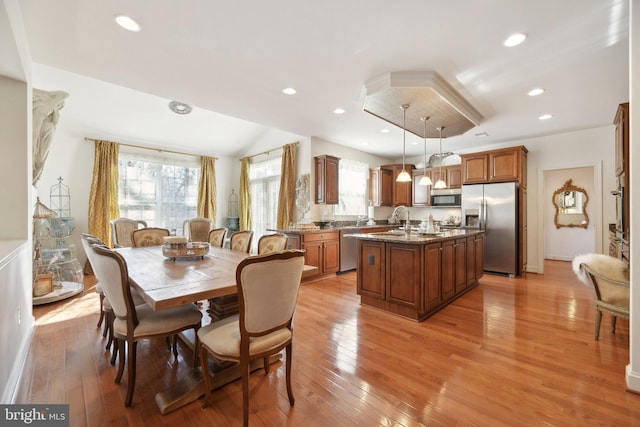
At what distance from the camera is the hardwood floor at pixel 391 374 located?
5.18 feet

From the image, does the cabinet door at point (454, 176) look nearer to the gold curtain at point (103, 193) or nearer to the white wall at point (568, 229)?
the white wall at point (568, 229)

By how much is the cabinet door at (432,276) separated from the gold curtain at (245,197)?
5.25 m

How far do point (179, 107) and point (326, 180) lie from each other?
10.5 ft

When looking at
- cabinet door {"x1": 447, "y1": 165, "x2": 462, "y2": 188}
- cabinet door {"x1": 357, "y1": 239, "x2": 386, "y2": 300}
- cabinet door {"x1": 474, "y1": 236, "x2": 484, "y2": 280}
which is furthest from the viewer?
cabinet door {"x1": 447, "y1": 165, "x2": 462, "y2": 188}

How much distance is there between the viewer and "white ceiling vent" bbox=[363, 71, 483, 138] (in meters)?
2.83

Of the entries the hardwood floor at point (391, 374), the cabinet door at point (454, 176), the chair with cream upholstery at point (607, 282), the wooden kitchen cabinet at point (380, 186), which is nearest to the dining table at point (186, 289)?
the hardwood floor at point (391, 374)

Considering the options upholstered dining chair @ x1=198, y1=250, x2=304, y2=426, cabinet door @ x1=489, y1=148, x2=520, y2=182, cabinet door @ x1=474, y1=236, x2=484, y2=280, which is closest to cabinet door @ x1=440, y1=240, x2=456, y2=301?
cabinet door @ x1=474, y1=236, x2=484, y2=280

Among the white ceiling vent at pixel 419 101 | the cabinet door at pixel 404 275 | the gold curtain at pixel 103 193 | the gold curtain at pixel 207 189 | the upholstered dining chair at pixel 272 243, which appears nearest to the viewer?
the upholstered dining chair at pixel 272 243

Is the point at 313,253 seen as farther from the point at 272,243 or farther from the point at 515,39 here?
the point at 515,39

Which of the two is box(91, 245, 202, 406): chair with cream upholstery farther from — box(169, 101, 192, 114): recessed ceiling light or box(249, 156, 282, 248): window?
box(249, 156, 282, 248): window

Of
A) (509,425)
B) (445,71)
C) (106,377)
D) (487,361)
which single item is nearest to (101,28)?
(106,377)

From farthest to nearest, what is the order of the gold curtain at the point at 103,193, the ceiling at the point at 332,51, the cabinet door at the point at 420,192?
1. the cabinet door at the point at 420,192
2. the gold curtain at the point at 103,193
3. the ceiling at the point at 332,51

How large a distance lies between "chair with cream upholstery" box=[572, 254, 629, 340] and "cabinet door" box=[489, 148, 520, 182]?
2.79 meters

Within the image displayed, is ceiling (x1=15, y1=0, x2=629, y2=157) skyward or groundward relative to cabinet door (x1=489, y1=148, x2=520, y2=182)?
skyward
